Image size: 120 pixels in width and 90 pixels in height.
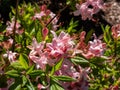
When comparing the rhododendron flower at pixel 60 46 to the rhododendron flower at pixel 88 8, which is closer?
the rhododendron flower at pixel 60 46

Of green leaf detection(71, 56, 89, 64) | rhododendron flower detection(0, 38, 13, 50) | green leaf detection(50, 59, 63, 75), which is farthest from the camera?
rhododendron flower detection(0, 38, 13, 50)

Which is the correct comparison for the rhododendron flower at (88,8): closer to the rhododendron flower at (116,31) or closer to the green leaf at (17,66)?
the rhododendron flower at (116,31)

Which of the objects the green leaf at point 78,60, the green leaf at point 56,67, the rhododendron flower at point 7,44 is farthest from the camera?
the rhododendron flower at point 7,44

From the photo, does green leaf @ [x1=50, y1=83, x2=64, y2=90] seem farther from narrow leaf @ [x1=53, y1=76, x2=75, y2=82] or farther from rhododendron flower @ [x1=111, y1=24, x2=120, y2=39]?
rhododendron flower @ [x1=111, y1=24, x2=120, y2=39]

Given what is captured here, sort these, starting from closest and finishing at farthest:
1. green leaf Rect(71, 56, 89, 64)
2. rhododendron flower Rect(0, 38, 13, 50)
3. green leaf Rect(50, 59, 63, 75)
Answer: green leaf Rect(50, 59, 63, 75) < green leaf Rect(71, 56, 89, 64) < rhododendron flower Rect(0, 38, 13, 50)

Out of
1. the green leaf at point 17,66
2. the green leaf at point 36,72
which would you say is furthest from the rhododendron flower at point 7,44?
the green leaf at point 36,72

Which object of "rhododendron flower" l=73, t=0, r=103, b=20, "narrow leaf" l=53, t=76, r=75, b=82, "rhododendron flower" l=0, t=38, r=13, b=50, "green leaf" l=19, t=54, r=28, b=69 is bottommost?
"narrow leaf" l=53, t=76, r=75, b=82

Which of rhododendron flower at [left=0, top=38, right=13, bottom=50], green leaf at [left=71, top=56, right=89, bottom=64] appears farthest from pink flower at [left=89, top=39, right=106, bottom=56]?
rhododendron flower at [left=0, top=38, right=13, bottom=50]

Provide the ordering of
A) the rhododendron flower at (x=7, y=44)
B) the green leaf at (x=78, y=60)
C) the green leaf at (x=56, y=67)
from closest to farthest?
the green leaf at (x=56, y=67)
the green leaf at (x=78, y=60)
the rhododendron flower at (x=7, y=44)

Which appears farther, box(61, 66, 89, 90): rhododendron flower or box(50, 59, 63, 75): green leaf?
box(61, 66, 89, 90): rhododendron flower

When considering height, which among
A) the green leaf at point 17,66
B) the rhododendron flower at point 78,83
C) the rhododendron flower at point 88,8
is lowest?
the rhododendron flower at point 78,83

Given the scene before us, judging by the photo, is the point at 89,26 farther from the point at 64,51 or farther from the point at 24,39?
the point at 64,51

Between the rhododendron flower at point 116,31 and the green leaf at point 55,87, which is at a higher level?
the rhododendron flower at point 116,31

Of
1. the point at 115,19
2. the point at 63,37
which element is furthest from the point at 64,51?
the point at 115,19
